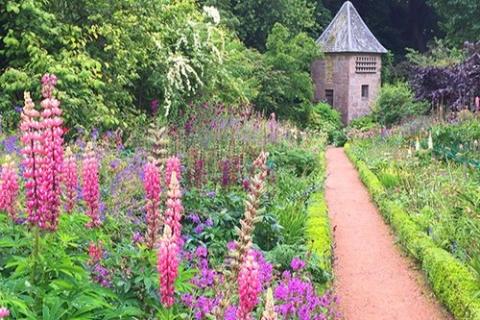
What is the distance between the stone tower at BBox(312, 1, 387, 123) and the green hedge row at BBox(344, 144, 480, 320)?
21.5 metres

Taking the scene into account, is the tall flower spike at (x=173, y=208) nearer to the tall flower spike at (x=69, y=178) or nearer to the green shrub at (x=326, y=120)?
the tall flower spike at (x=69, y=178)

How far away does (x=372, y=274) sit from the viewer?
6766 millimetres

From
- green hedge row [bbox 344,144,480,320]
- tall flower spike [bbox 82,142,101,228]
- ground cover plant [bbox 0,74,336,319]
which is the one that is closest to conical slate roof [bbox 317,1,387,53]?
green hedge row [bbox 344,144,480,320]

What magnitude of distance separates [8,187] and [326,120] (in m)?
25.5

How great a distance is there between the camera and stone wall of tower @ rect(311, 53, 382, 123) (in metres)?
29.8

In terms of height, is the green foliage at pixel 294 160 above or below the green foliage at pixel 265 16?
below

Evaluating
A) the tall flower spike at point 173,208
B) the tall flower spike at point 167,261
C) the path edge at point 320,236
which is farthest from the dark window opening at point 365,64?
the tall flower spike at point 167,261

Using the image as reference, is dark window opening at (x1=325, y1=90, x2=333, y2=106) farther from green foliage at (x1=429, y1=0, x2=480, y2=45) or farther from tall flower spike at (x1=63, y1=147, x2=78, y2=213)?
tall flower spike at (x1=63, y1=147, x2=78, y2=213)

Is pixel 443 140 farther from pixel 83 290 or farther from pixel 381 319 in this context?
pixel 83 290

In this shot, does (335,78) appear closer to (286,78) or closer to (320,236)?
(286,78)

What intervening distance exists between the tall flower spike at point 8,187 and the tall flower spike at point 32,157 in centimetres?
37

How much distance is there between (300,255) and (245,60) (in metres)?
16.8

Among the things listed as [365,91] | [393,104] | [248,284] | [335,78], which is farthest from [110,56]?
[365,91]

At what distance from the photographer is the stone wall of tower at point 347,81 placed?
29812 millimetres
